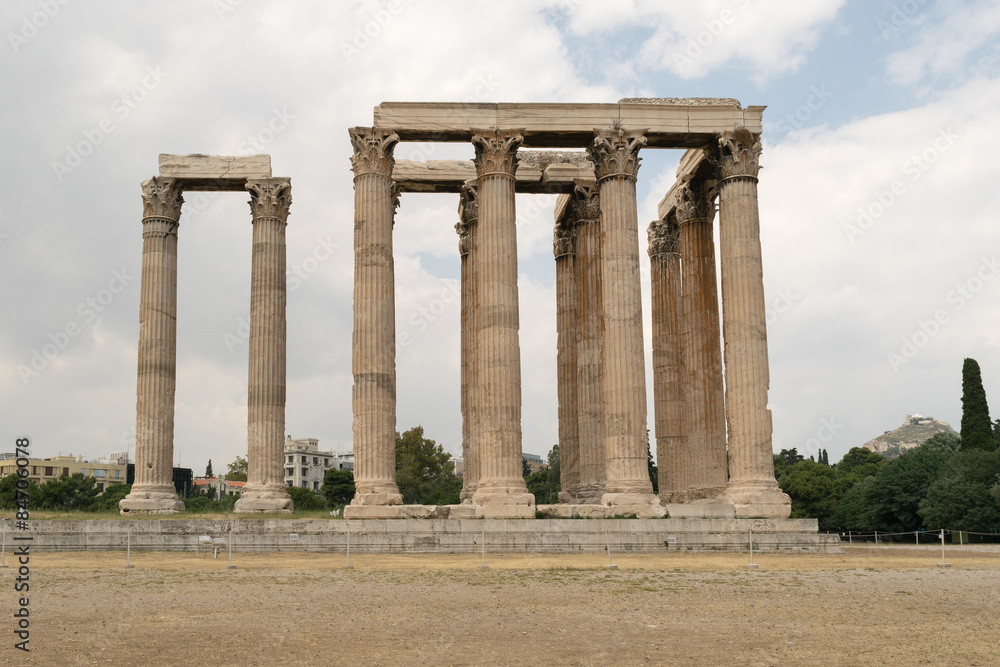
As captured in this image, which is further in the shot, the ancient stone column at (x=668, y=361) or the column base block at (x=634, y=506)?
the ancient stone column at (x=668, y=361)

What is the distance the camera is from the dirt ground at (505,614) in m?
16.6

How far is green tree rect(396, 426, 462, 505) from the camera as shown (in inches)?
4601

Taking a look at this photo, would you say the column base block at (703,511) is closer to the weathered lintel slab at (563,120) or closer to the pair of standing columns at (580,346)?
the pair of standing columns at (580,346)

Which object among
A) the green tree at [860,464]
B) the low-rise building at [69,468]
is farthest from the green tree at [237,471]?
the green tree at [860,464]

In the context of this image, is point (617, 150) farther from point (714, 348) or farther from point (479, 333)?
point (714, 348)

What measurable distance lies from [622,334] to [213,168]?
75.1 feet

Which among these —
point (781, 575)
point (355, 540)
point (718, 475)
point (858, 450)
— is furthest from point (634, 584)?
point (858, 450)

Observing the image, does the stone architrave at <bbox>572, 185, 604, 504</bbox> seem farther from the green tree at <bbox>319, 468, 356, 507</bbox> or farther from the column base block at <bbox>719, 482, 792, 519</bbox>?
the green tree at <bbox>319, 468, 356, 507</bbox>

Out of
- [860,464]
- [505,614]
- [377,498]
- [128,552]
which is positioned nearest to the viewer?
[505,614]

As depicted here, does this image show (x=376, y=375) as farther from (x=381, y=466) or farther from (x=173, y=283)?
(x=173, y=283)

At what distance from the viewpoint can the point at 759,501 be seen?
43.0m

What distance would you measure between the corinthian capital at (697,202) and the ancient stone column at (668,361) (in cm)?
375

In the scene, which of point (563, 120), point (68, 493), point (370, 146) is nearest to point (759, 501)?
→ point (563, 120)

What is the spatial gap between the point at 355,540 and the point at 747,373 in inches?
737
